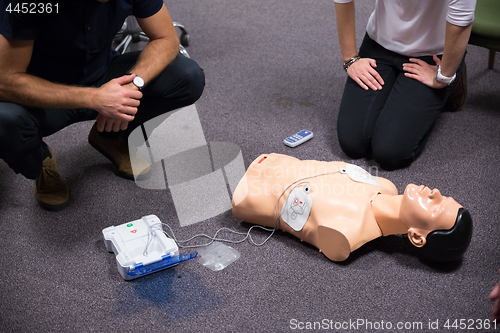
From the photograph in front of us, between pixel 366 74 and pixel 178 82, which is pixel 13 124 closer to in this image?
pixel 178 82

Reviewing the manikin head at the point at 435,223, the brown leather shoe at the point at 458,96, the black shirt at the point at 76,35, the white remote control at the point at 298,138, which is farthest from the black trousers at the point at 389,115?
the black shirt at the point at 76,35

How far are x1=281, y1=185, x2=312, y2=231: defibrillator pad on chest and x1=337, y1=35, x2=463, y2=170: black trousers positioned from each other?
17.3 inches

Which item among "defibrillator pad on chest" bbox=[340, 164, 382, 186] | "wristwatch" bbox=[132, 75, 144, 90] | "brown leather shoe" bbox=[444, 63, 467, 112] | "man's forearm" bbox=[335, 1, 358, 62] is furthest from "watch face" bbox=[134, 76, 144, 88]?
"brown leather shoe" bbox=[444, 63, 467, 112]

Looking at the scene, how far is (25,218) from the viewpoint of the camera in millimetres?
1402

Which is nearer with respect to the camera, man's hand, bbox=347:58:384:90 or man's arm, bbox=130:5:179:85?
man's arm, bbox=130:5:179:85

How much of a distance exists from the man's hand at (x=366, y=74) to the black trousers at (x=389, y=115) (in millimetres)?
19

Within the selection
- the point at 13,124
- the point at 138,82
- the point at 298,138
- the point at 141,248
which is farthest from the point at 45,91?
the point at 298,138

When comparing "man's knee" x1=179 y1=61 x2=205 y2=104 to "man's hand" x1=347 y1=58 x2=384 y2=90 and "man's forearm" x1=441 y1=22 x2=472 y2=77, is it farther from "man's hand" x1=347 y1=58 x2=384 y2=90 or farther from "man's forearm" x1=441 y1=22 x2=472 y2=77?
"man's forearm" x1=441 y1=22 x2=472 y2=77

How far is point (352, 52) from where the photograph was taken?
1687 mm

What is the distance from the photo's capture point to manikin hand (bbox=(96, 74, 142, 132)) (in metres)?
1.27

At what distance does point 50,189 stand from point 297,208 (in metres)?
0.79

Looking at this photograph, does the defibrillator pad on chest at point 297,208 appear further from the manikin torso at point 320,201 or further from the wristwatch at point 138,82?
the wristwatch at point 138,82

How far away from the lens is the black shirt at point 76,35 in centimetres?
120

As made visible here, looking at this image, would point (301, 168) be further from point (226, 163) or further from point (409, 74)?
point (409, 74)
